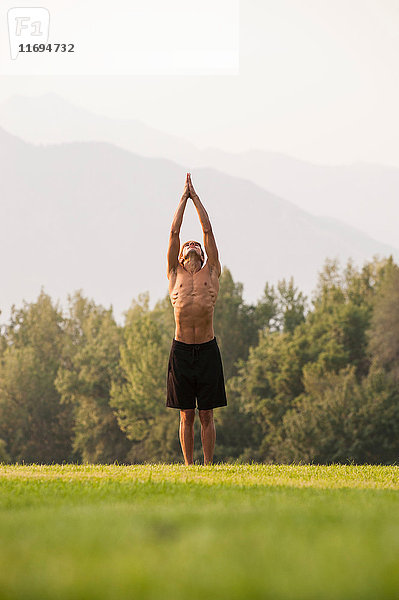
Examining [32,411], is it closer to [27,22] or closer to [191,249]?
[191,249]

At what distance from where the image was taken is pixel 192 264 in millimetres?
11430

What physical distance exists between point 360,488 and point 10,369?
62265 millimetres

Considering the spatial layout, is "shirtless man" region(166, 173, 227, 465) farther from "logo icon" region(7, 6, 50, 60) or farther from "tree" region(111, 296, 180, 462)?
"logo icon" region(7, 6, 50, 60)

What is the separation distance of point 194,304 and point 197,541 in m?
6.42

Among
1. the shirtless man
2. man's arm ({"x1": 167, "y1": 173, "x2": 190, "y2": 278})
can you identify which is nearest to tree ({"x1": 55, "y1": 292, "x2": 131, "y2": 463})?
the shirtless man

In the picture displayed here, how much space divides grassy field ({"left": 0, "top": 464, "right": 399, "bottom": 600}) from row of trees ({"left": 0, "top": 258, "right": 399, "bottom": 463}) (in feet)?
136

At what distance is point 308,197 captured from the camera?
193750 mm

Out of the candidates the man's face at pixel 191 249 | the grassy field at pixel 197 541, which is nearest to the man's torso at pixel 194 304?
the man's face at pixel 191 249

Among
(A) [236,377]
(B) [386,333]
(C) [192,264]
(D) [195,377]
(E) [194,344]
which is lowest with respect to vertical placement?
(D) [195,377]

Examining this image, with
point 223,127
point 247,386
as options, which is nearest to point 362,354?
point 247,386

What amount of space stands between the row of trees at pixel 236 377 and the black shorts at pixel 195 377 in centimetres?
3753

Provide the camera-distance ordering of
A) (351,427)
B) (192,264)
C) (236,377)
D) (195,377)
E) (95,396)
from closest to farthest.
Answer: (195,377), (192,264), (351,427), (236,377), (95,396)

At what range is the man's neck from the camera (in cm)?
1142

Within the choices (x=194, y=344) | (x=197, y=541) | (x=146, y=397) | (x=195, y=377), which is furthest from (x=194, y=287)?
(x=146, y=397)
